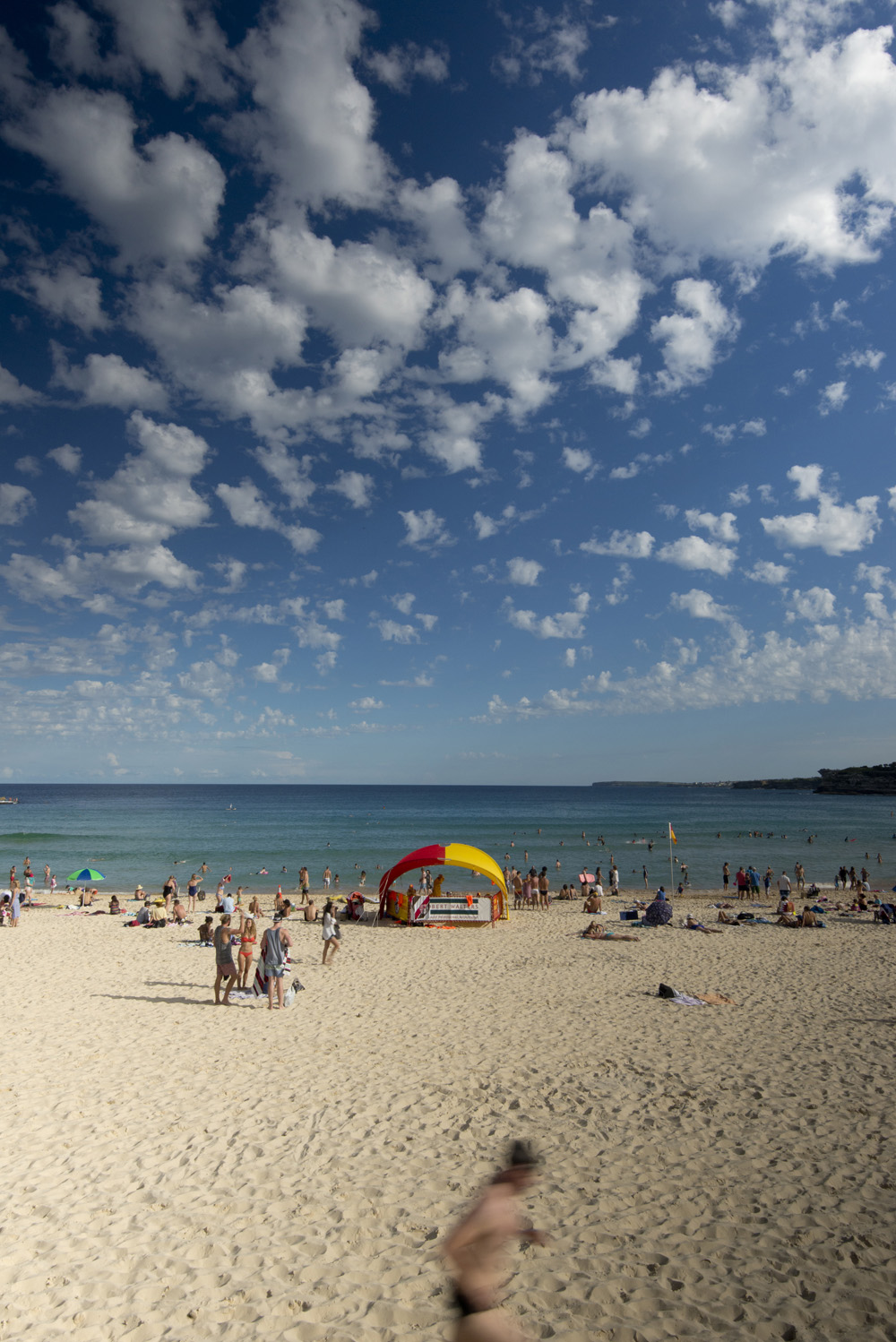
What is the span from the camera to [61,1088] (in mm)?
7922

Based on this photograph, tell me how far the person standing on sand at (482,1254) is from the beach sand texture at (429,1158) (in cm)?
196

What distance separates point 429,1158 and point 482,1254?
13.0 ft

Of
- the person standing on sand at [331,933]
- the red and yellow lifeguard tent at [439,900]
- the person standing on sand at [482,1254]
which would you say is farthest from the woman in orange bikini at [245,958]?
the person standing on sand at [482,1254]

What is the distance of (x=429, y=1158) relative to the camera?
6.34m

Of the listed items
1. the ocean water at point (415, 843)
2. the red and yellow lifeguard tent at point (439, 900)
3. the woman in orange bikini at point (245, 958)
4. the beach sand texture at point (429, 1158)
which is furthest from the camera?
the ocean water at point (415, 843)

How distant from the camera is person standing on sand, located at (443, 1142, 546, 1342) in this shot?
2.85m

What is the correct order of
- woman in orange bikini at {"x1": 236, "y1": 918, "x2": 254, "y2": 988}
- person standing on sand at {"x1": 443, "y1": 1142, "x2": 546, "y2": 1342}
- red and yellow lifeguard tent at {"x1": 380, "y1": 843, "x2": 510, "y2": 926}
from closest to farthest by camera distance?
person standing on sand at {"x1": 443, "y1": 1142, "x2": 546, "y2": 1342}, woman in orange bikini at {"x1": 236, "y1": 918, "x2": 254, "y2": 988}, red and yellow lifeguard tent at {"x1": 380, "y1": 843, "x2": 510, "y2": 926}

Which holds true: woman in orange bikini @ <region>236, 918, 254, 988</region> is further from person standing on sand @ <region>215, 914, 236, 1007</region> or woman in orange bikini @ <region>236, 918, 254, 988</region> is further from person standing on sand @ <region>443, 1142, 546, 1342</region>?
person standing on sand @ <region>443, 1142, 546, 1342</region>

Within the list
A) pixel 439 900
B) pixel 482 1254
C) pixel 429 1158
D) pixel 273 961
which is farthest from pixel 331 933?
pixel 482 1254

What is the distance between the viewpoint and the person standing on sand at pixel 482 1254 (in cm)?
285

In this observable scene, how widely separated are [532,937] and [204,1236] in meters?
14.1

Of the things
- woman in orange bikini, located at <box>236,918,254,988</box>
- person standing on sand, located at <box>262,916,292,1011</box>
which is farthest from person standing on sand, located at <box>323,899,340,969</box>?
person standing on sand, located at <box>262,916,292,1011</box>

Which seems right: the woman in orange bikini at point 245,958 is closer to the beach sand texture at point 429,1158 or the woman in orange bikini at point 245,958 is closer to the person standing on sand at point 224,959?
the person standing on sand at point 224,959

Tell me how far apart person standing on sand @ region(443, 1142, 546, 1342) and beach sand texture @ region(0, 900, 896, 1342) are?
1.96 metres
